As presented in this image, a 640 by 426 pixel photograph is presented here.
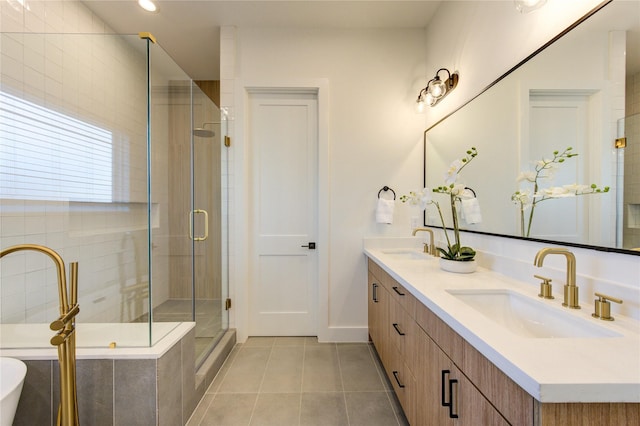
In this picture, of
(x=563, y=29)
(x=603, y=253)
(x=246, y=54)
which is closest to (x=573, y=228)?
(x=603, y=253)

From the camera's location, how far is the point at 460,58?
1.87m

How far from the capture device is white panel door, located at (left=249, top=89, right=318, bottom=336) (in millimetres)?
2457

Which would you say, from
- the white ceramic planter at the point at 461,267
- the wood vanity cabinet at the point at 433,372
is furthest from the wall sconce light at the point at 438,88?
the wood vanity cabinet at the point at 433,372

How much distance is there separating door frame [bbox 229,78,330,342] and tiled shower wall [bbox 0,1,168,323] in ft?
2.26

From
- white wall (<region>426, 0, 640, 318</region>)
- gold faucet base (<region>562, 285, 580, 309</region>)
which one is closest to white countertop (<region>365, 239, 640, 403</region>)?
gold faucet base (<region>562, 285, 580, 309</region>)

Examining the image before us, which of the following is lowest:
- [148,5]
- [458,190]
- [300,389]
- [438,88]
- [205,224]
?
[300,389]

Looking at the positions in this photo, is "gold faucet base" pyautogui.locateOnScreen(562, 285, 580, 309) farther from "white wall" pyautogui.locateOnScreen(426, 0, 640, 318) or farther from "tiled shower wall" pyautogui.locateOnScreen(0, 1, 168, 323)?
"tiled shower wall" pyautogui.locateOnScreen(0, 1, 168, 323)

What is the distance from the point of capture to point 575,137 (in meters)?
0.99

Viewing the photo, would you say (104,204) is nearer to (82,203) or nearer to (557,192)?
(82,203)

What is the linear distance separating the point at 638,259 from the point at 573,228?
0.21 metres

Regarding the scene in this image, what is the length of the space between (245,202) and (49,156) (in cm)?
131

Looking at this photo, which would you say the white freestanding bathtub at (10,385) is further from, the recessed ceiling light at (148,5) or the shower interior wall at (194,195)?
the recessed ceiling light at (148,5)

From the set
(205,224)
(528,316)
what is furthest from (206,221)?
(528,316)

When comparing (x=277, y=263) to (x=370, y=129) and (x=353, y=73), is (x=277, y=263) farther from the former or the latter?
(x=353, y=73)
